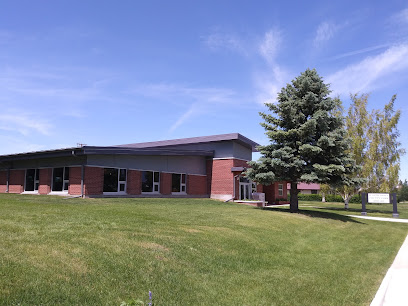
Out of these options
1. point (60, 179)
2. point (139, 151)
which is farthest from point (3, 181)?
point (139, 151)

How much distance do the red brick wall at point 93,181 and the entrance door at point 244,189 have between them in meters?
12.6

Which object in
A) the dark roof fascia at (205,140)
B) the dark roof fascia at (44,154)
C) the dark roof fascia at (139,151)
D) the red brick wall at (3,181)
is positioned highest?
the dark roof fascia at (205,140)

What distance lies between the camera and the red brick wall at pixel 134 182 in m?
25.0

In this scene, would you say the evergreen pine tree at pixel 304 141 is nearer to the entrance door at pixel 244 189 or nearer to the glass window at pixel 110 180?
the entrance door at pixel 244 189

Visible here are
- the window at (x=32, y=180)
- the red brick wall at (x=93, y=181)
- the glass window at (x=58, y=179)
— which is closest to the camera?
the red brick wall at (x=93, y=181)

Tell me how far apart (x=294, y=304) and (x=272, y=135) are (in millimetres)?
15459

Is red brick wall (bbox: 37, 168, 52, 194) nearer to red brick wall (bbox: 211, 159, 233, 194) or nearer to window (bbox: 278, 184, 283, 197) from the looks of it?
red brick wall (bbox: 211, 159, 233, 194)

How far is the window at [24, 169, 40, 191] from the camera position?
26.5 m

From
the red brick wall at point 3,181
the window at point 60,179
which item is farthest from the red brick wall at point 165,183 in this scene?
the red brick wall at point 3,181

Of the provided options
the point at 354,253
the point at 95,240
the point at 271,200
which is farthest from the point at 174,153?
the point at 95,240

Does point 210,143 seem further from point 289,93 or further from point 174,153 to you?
point 289,93

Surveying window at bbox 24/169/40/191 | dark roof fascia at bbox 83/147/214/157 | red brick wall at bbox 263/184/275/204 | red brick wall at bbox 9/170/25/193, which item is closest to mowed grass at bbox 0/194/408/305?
Answer: dark roof fascia at bbox 83/147/214/157

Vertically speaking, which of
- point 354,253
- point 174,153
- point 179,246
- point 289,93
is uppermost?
point 289,93

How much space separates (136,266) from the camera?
634 cm
